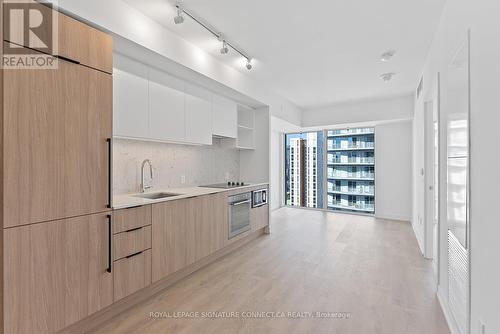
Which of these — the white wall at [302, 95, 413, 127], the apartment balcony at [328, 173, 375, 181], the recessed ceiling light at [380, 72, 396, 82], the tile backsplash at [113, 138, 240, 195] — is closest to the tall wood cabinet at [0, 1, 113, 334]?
the tile backsplash at [113, 138, 240, 195]

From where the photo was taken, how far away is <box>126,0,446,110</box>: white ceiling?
89.7 inches

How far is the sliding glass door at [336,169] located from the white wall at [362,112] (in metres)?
0.76

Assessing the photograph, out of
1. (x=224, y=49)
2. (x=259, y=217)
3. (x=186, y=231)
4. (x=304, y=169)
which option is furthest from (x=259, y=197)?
(x=304, y=169)

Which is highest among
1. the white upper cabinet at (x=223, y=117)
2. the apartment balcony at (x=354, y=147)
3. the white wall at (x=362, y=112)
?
the white wall at (x=362, y=112)

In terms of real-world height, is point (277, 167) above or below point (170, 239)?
above

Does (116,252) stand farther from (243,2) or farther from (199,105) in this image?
(243,2)

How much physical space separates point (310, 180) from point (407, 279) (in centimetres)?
445

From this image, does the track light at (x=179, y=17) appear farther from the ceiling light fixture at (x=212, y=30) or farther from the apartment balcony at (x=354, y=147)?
the apartment balcony at (x=354, y=147)

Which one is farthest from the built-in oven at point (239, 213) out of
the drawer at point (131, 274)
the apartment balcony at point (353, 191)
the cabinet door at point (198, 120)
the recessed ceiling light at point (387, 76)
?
the apartment balcony at point (353, 191)

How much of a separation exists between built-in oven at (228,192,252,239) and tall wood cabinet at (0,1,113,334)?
182 cm

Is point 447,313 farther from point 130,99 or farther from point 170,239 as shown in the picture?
point 130,99

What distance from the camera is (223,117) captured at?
395cm

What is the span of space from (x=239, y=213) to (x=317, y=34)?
2618 mm

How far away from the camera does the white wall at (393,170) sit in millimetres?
5555
